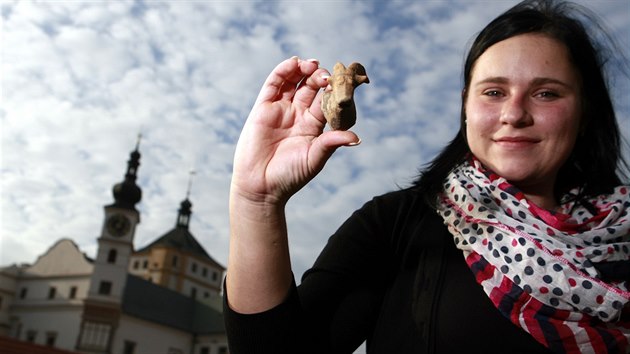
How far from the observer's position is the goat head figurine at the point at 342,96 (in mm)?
1341

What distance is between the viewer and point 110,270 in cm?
4319

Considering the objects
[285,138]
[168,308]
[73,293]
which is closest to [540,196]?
[285,138]

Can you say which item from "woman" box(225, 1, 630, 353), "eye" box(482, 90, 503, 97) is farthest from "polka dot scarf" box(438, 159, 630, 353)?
"eye" box(482, 90, 503, 97)

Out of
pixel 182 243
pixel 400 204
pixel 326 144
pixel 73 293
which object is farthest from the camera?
pixel 182 243

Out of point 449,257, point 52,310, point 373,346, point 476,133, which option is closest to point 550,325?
point 449,257

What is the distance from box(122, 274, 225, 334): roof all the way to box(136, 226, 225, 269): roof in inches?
234

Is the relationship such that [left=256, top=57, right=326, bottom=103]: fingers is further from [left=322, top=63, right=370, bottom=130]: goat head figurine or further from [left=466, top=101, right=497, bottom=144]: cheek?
[left=466, top=101, right=497, bottom=144]: cheek

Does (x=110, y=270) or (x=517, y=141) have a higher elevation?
(x=110, y=270)

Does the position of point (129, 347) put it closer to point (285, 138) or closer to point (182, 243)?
point (182, 243)

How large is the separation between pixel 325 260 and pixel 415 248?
0.25m

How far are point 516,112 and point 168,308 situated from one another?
52.0 metres

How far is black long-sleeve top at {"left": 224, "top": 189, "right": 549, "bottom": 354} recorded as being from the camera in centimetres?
139

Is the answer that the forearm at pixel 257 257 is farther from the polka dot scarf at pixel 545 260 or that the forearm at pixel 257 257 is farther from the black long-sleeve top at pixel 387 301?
the polka dot scarf at pixel 545 260

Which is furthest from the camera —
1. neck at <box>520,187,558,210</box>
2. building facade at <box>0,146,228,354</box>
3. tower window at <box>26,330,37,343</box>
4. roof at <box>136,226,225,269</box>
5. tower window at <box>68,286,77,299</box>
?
roof at <box>136,226,225,269</box>
